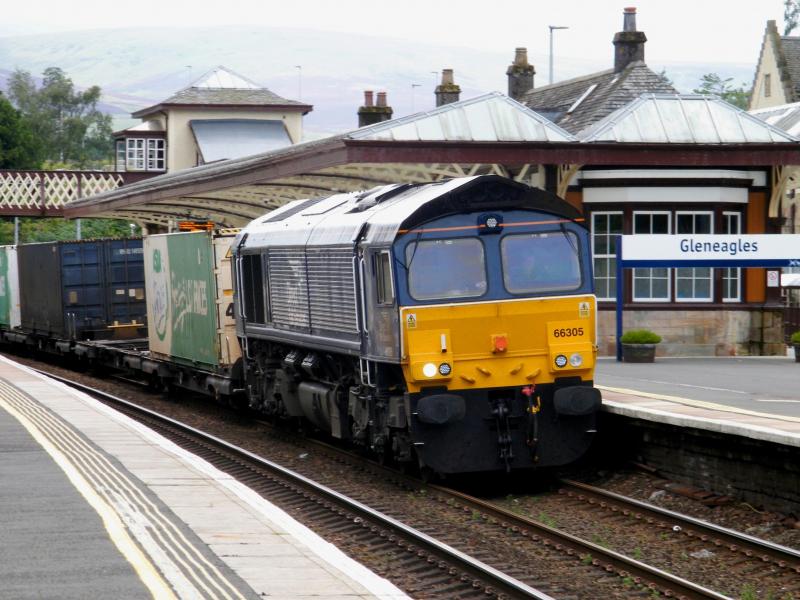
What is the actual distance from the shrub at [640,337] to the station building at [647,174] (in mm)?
1863

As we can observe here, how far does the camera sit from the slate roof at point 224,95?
73.4 metres

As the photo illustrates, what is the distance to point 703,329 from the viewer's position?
85.7 ft

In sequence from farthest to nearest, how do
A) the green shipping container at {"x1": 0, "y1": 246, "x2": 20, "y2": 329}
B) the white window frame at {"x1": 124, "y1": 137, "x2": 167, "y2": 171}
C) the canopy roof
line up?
the white window frame at {"x1": 124, "y1": 137, "x2": 167, "y2": 171}
the green shipping container at {"x1": 0, "y1": 246, "x2": 20, "y2": 329}
the canopy roof

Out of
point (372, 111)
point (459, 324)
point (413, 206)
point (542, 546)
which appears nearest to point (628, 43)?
point (372, 111)

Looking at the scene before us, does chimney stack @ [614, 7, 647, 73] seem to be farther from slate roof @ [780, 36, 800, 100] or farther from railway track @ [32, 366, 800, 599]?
slate roof @ [780, 36, 800, 100]

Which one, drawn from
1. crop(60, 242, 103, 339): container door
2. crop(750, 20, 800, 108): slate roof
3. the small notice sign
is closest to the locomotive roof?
the small notice sign

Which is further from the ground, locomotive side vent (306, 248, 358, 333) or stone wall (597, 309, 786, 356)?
locomotive side vent (306, 248, 358, 333)

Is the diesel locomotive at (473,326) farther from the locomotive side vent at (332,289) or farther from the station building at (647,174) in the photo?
the station building at (647,174)

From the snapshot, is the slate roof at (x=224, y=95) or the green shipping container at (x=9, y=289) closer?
the green shipping container at (x=9, y=289)

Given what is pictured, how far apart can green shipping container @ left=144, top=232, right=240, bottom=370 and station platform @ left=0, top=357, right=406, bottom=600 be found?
6302mm

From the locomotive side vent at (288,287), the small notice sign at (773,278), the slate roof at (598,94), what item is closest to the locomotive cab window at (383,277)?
the locomotive side vent at (288,287)

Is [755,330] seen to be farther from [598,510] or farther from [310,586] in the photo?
[310,586]

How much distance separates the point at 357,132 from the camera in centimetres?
2392

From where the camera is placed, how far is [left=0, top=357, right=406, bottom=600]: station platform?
788 centimetres
